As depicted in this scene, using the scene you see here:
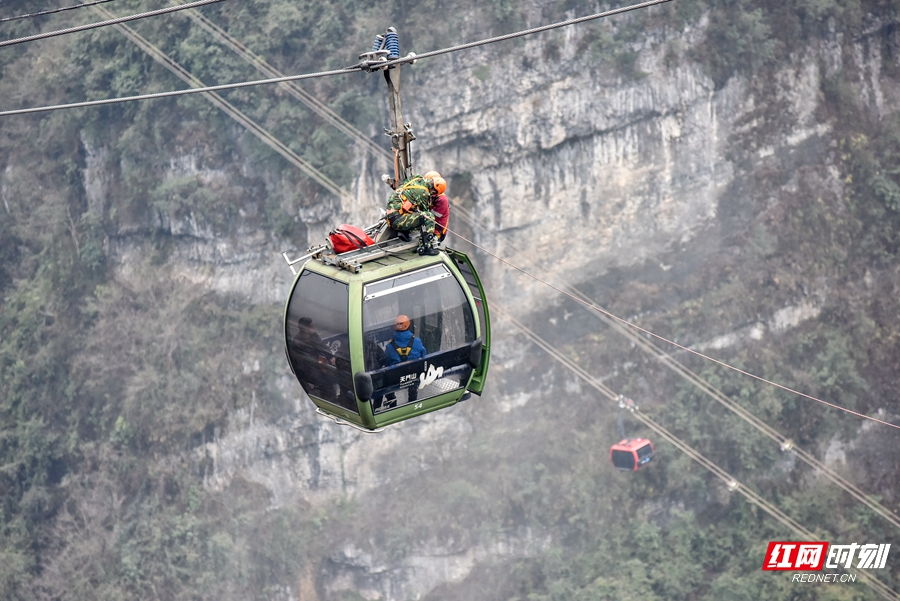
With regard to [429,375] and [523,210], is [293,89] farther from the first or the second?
[429,375]

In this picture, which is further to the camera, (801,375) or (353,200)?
(801,375)

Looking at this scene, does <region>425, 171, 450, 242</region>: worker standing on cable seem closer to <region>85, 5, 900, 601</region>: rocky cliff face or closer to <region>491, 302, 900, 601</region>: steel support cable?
<region>85, 5, 900, 601</region>: rocky cliff face

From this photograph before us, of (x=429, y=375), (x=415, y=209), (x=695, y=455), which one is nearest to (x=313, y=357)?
(x=429, y=375)

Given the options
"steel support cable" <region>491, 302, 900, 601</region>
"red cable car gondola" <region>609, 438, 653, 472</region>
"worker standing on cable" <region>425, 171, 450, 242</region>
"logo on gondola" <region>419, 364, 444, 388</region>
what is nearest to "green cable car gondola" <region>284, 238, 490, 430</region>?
"logo on gondola" <region>419, 364, 444, 388</region>

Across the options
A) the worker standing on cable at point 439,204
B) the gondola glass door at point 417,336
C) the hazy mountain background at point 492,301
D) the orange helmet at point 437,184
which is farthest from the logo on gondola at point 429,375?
the hazy mountain background at point 492,301

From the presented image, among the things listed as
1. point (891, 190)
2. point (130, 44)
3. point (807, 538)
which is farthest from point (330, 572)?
point (891, 190)

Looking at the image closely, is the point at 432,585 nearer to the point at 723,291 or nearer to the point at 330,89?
the point at 723,291
